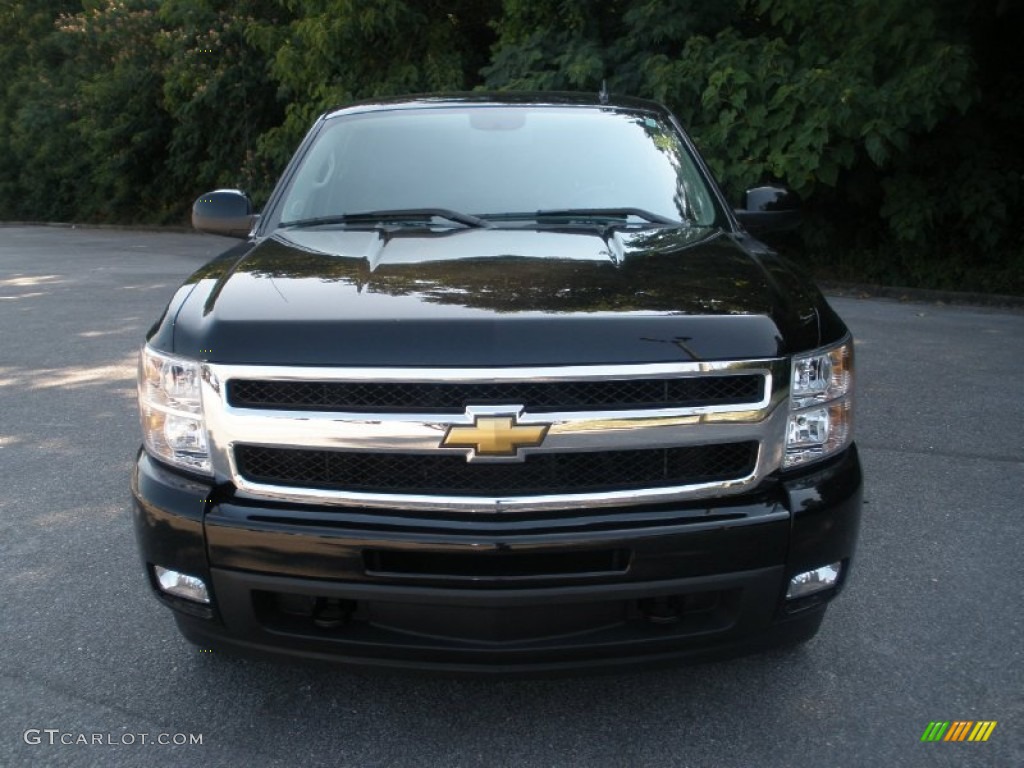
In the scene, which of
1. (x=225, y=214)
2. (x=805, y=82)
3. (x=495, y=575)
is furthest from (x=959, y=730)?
(x=805, y=82)

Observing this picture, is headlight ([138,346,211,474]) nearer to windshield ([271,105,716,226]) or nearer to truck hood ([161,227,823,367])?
truck hood ([161,227,823,367])

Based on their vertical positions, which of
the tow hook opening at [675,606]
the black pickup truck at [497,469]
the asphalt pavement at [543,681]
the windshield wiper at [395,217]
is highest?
the windshield wiper at [395,217]

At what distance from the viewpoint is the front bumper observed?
239cm

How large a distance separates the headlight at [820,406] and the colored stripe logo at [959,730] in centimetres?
83

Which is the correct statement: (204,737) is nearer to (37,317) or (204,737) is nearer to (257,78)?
(37,317)

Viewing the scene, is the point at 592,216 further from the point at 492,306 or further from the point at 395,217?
the point at 492,306

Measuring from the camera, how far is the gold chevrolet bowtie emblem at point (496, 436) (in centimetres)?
237

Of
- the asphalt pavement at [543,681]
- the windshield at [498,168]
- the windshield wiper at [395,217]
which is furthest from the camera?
the windshield at [498,168]

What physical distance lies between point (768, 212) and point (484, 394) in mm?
2271

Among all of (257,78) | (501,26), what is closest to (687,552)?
(501,26)

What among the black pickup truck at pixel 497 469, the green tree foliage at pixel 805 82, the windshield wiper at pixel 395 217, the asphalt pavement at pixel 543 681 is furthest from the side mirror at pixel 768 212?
the green tree foliage at pixel 805 82

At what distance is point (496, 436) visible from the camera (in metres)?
2.38

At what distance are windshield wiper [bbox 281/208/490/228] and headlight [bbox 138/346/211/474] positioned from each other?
1.09 meters

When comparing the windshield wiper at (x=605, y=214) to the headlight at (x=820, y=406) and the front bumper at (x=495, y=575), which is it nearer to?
the headlight at (x=820, y=406)
